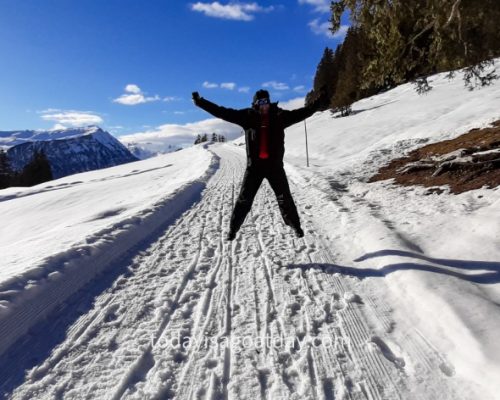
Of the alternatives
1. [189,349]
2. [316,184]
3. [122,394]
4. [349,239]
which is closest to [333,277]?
[349,239]

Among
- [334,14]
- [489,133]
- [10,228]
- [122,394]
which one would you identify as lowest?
[10,228]

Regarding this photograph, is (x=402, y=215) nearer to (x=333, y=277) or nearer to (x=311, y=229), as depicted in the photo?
(x=311, y=229)

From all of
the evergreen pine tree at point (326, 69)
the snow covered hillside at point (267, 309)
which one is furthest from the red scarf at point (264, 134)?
the evergreen pine tree at point (326, 69)

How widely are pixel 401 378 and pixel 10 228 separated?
12.5 metres

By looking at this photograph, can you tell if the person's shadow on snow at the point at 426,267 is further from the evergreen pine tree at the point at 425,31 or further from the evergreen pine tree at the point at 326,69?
the evergreen pine tree at the point at 326,69

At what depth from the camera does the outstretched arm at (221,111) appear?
14.5 ft

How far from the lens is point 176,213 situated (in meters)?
8.19

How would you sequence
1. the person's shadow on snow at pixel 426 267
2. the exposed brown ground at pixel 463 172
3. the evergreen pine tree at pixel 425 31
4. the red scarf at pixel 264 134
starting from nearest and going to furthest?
the person's shadow on snow at pixel 426 267
the red scarf at pixel 264 134
the exposed brown ground at pixel 463 172
the evergreen pine tree at pixel 425 31

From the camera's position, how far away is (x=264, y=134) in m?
4.45

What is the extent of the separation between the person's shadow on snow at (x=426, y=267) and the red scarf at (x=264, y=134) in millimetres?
1443

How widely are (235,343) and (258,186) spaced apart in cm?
242

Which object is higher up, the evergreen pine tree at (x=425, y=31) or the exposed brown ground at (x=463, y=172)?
the evergreen pine tree at (x=425, y=31)

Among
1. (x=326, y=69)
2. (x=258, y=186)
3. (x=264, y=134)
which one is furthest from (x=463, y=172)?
(x=326, y=69)

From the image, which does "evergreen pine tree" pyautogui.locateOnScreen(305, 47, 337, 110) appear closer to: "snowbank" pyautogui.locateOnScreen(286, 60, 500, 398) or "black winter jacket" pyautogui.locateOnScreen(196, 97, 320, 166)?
"snowbank" pyautogui.locateOnScreen(286, 60, 500, 398)
